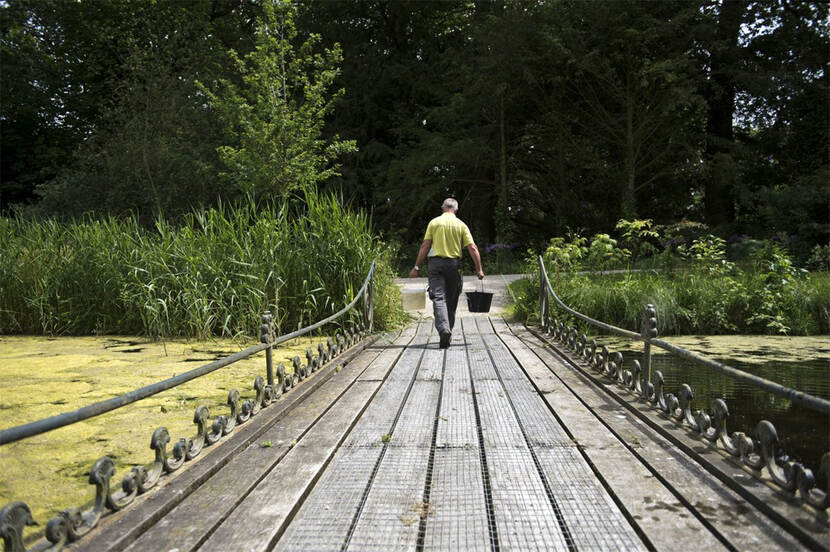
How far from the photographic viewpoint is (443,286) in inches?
243

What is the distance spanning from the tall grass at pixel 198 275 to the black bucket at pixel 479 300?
1316 mm

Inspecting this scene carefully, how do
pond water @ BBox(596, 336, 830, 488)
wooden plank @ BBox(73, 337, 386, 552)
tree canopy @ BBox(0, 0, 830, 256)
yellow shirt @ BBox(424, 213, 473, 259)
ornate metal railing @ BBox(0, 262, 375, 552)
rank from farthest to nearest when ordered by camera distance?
tree canopy @ BBox(0, 0, 830, 256)
yellow shirt @ BBox(424, 213, 473, 259)
pond water @ BBox(596, 336, 830, 488)
wooden plank @ BBox(73, 337, 386, 552)
ornate metal railing @ BBox(0, 262, 375, 552)

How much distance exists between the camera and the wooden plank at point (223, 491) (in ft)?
6.27

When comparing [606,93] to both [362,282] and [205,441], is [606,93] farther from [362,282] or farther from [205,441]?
[205,441]

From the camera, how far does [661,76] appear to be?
51.1ft

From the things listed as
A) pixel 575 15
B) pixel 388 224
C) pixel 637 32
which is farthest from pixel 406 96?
pixel 637 32

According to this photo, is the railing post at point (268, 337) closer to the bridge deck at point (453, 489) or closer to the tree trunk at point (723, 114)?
the bridge deck at point (453, 489)

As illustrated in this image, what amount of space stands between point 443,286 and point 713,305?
13.0ft

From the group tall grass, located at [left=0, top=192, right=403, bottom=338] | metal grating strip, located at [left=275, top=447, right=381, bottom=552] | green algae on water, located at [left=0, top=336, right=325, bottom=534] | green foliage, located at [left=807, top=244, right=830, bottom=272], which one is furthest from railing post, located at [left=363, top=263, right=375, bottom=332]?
green foliage, located at [left=807, top=244, right=830, bottom=272]

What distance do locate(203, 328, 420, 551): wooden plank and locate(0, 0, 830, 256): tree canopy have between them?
10704mm

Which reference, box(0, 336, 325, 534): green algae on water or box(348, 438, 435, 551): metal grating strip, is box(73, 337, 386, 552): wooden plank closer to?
box(0, 336, 325, 534): green algae on water

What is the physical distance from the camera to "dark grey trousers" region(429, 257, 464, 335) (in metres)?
6.04

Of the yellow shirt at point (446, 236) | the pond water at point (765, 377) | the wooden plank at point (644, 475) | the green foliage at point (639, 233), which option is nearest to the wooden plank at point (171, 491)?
the wooden plank at point (644, 475)

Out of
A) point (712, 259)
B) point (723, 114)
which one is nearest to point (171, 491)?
point (712, 259)
